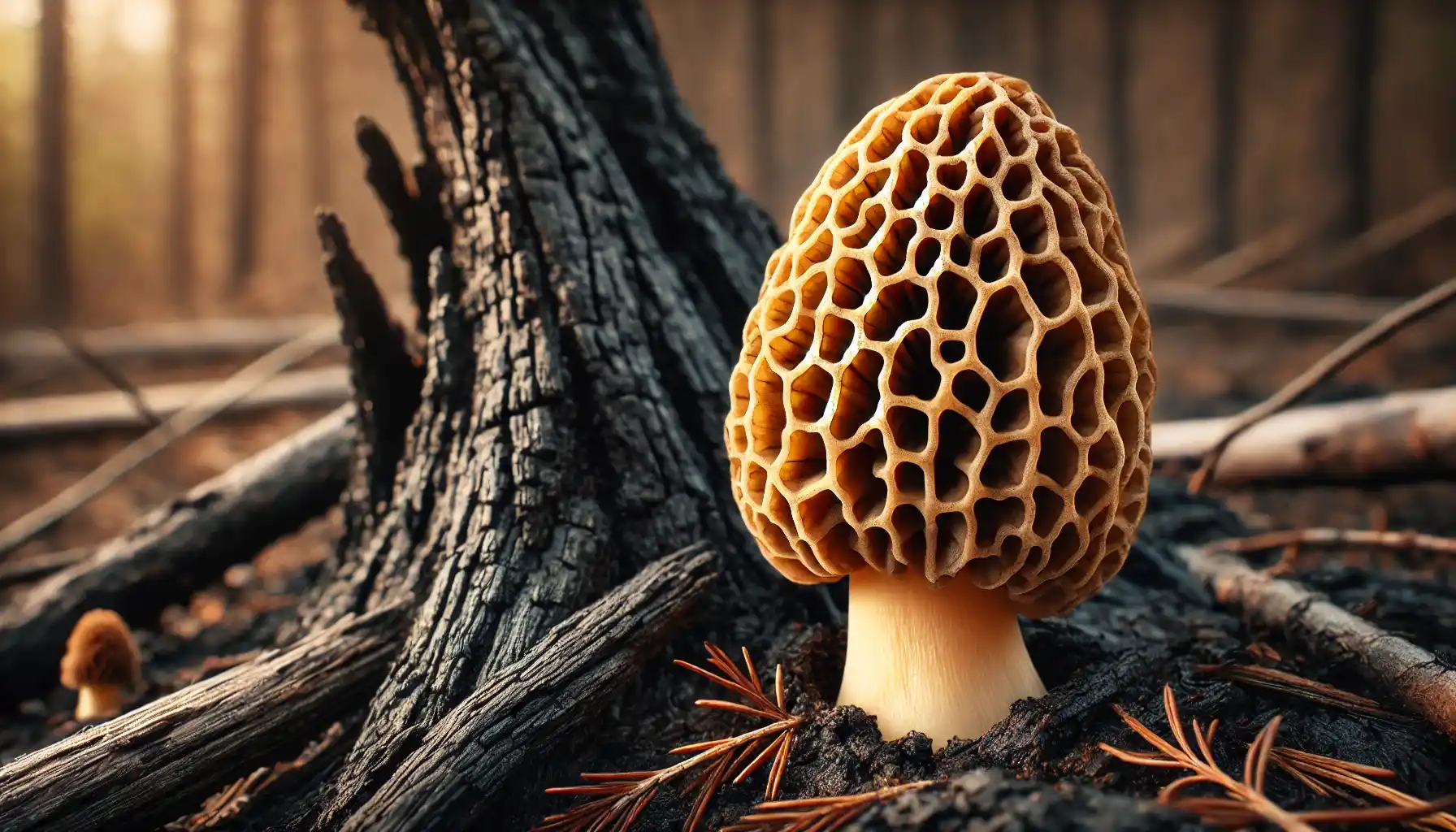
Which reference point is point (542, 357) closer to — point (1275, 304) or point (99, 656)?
point (99, 656)

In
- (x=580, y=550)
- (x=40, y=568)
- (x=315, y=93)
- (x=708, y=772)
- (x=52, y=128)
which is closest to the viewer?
(x=708, y=772)

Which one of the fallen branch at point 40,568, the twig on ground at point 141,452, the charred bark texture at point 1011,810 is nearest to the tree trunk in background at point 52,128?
the twig on ground at point 141,452

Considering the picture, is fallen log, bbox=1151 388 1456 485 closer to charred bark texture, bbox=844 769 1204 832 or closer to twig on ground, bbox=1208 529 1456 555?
twig on ground, bbox=1208 529 1456 555

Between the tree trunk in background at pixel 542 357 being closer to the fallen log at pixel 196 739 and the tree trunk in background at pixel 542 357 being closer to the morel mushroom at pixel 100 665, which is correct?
the fallen log at pixel 196 739

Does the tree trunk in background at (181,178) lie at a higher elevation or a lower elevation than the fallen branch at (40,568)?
higher

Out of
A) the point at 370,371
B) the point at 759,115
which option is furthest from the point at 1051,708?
the point at 759,115

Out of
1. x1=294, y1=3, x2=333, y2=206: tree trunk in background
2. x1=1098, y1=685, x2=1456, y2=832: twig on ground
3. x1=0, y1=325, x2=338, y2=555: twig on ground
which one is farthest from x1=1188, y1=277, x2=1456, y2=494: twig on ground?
x1=294, y1=3, x2=333, y2=206: tree trunk in background

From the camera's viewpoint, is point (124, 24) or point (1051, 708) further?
point (124, 24)
